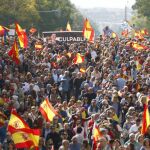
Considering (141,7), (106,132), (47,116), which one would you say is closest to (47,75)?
(47,116)

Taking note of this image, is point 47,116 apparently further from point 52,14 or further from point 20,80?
point 52,14

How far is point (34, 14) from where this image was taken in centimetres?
9450

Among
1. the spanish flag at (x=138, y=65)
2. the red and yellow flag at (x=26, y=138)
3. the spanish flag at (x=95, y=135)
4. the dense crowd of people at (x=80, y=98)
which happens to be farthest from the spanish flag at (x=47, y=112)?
the spanish flag at (x=138, y=65)

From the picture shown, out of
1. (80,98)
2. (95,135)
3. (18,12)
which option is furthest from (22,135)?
(18,12)

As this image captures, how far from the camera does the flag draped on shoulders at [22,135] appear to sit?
14649 mm

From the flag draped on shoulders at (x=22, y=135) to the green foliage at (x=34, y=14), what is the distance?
234 ft

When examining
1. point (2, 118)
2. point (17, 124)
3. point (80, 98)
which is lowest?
point (80, 98)

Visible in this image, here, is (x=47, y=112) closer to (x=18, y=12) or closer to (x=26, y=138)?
(x=26, y=138)

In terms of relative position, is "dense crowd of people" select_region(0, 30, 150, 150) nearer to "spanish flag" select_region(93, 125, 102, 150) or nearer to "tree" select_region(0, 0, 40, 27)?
"spanish flag" select_region(93, 125, 102, 150)

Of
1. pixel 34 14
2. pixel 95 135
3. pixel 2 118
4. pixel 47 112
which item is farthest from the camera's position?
pixel 34 14

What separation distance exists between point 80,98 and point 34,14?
235 feet

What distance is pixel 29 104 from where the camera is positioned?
2061 centimetres

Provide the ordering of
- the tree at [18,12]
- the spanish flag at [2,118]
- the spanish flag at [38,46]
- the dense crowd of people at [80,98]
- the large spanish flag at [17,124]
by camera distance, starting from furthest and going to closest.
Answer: the tree at [18,12] → the spanish flag at [38,46] → the spanish flag at [2,118] → the dense crowd of people at [80,98] → the large spanish flag at [17,124]

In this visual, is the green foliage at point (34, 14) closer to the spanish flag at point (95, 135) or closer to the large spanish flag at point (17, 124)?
the spanish flag at point (95, 135)
